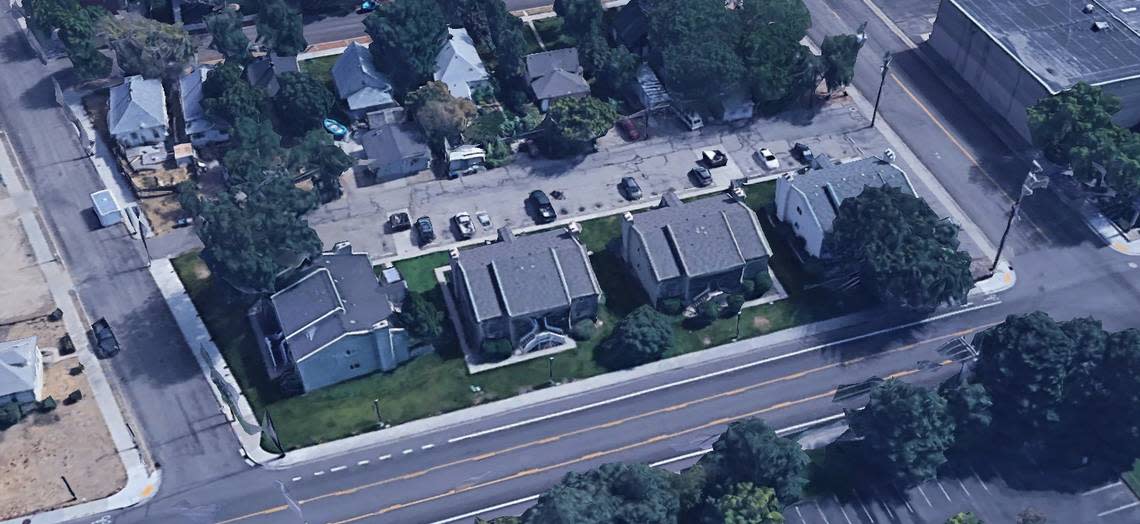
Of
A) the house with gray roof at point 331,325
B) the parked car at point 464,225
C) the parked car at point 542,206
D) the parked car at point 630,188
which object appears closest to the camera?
the house with gray roof at point 331,325

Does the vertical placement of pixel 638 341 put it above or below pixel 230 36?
below

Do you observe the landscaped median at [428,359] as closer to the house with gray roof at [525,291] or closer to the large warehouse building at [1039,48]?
the house with gray roof at [525,291]

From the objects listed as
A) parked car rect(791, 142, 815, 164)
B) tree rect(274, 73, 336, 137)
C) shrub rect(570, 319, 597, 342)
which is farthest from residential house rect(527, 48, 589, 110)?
shrub rect(570, 319, 597, 342)

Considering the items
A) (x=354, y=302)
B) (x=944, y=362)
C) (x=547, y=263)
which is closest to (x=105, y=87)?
(x=354, y=302)

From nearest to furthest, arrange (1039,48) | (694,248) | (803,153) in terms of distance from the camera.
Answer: (694,248), (803,153), (1039,48)

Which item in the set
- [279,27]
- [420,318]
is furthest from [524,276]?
[279,27]

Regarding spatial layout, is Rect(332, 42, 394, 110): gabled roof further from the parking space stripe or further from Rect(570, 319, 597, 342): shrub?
the parking space stripe

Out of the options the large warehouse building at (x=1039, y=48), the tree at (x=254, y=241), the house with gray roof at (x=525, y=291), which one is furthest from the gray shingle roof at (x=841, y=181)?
the tree at (x=254, y=241)

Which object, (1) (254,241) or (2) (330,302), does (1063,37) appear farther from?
(1) (254,241)
